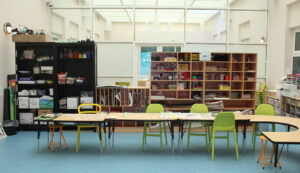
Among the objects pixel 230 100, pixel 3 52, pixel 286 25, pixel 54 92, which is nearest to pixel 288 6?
pixel 286 25

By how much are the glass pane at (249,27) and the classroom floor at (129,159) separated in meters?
4.90

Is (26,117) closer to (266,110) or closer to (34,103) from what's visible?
(34,103)

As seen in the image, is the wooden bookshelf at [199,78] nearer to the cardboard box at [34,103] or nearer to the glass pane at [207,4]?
the glass pane at [207,4]

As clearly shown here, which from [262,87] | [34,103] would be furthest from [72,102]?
[262,87]

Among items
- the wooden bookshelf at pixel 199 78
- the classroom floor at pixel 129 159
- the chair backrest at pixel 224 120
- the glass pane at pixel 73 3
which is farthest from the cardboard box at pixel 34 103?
the chair backrest at pixel 224 120

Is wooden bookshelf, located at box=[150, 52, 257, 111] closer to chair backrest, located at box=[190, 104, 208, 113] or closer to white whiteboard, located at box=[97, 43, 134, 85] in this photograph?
chair backrest, located at box=[190, 104, 208, 113]

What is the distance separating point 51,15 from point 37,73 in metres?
3.36

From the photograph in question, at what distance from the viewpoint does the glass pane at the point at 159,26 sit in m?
9.46

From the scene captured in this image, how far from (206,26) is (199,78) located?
9.99ft

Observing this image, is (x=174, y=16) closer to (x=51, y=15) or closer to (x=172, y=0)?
(x=172, y=0)

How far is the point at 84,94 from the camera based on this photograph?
7109 mm

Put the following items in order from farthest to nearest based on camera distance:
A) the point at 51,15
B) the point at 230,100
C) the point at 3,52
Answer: the point at 51,15 → the point at 230,100 → the point at 3,52

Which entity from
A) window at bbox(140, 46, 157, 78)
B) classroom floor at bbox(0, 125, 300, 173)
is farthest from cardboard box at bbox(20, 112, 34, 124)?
window at bbox(140, 46, 157, 78)

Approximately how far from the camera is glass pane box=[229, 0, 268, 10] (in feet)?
31.1
